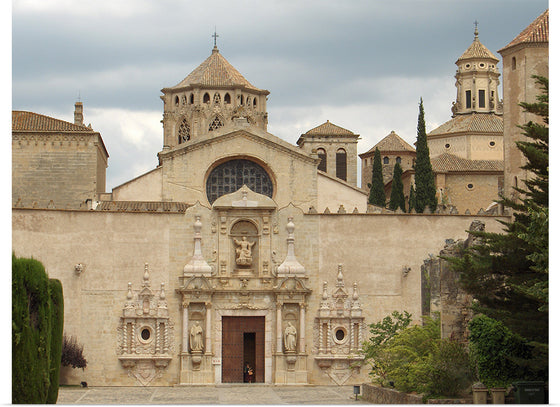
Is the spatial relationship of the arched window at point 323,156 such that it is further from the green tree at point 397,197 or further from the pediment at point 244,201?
the pediment at point 244,201

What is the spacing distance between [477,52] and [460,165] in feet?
61.1

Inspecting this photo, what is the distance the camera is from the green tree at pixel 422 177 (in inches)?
2357

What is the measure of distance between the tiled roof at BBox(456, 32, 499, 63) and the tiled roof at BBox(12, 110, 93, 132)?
4507 centimetres

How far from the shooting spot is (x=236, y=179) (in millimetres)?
45250

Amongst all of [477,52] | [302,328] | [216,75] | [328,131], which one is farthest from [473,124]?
[302,328]

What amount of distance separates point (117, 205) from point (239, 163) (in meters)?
5.42

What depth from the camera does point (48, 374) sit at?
2548 centimetres

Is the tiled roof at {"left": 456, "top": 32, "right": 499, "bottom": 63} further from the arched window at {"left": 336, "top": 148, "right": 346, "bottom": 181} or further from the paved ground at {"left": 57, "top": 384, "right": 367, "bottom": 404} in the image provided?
the paved ground at {"left": 57, "top": 384, "right": 367, "bottom": 404}

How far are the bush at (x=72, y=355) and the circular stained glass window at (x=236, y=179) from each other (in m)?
9.58

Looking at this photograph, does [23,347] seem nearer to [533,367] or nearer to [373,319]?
[533,367]

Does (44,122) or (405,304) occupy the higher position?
(44,122)

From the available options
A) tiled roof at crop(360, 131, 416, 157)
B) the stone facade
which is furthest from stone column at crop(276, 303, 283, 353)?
tiled roof at crop(360, 131, 416, 157)
